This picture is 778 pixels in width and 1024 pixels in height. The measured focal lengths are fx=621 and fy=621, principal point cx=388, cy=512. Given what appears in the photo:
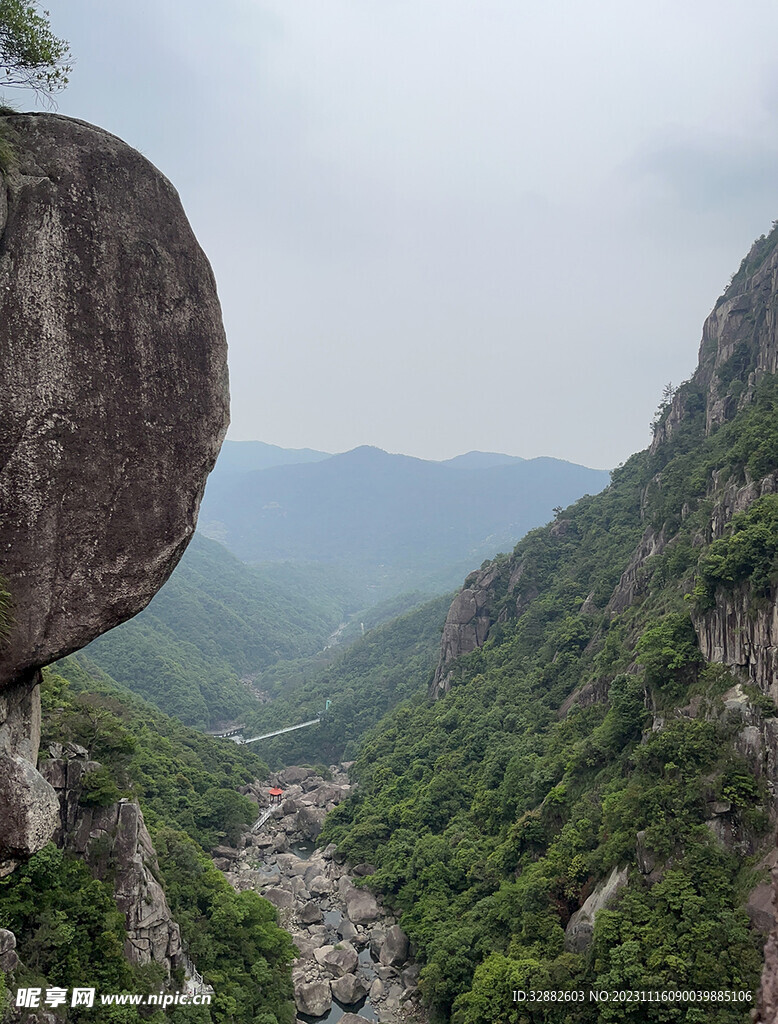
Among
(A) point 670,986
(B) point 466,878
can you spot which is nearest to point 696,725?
(A) point 670,986

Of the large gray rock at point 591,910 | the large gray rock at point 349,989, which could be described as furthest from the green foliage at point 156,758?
the large gray rock at point 591,910

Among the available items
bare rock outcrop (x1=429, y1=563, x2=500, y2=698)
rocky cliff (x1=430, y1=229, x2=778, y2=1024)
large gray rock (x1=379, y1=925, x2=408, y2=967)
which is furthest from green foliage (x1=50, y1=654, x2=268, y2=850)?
rocky cliff (x1=430, y1=229, x2=778, y2=1024)

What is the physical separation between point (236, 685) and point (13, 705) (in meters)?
100.0

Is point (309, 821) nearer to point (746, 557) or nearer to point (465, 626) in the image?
point (465, 626)

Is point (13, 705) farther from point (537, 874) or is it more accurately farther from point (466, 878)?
point (466, 878)

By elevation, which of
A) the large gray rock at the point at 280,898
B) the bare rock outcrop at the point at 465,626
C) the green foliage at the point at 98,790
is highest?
the bare rock outcrop at the point at 465,626

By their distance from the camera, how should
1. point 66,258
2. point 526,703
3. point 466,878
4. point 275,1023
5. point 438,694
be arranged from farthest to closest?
point 438,694
point 526,703
point 466,878
point 275,1023
point 66,258

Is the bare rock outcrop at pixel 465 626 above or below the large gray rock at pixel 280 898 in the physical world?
above

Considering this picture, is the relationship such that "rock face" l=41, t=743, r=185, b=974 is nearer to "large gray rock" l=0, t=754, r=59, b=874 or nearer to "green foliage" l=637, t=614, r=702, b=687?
"large gray rock" l=0, t=754, r=59, b=874

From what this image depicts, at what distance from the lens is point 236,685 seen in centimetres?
10119

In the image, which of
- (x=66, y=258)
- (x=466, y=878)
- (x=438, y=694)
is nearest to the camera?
(x=66, y=258)

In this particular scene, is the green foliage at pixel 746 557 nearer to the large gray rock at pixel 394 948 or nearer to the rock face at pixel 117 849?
the large gray rock at pixel 394 948

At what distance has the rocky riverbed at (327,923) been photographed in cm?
2894

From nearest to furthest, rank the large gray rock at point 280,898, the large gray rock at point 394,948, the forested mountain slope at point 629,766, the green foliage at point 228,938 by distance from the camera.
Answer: the forested mountain slope at point 629,766
the green foliage at point 228,938
the large gray rock at point 394,948
the large gray rock at point 280,898
